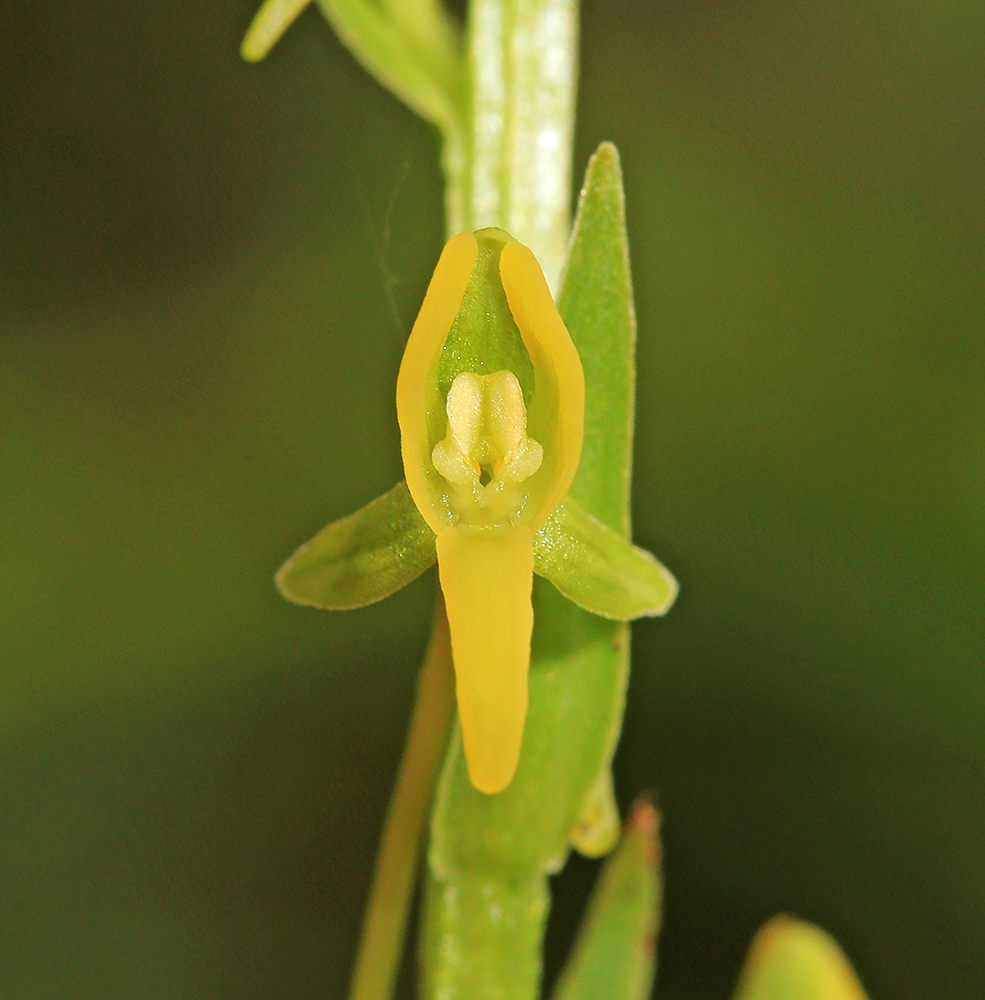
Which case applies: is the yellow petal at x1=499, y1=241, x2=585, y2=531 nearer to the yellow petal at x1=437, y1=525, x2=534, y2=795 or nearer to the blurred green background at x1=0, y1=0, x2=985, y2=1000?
the yellow petal at x1=437, y1=525, x2=534, y2=795

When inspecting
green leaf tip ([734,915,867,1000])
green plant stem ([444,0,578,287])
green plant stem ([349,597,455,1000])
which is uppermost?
green plant stem ([444,0,578,287])

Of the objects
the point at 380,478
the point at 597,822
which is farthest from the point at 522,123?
the point at 380,478

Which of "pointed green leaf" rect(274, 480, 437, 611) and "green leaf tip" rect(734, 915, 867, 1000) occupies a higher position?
"pointed green leaf" rect(274, 480, 437, 611)

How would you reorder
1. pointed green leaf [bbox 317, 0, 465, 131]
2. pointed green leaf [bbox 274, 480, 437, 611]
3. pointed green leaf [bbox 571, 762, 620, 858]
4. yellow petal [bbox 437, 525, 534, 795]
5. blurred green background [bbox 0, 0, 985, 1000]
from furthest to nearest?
blurred green background [bbox 0, 0, 985, 1000]
pointed green leaf [bbox 317, 0, 465, 131]
pointed green leaf [bbox 571, 762, 620, 858]
pointed green leaf [bbox 274, 480, 437, 611]
yellow petal [bbox 437, 525, 534, 795]

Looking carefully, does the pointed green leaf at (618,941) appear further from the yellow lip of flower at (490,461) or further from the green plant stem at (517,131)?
the green plant stem at (517,131)

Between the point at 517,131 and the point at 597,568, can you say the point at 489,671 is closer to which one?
the point at 597,568

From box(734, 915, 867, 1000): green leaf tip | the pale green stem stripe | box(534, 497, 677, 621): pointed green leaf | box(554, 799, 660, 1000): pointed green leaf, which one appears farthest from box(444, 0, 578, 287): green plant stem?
box(734, 915, 867, 1000): green leaf tip

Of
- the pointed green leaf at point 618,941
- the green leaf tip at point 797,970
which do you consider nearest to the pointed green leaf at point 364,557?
the pointed green leaf at point 618,941
